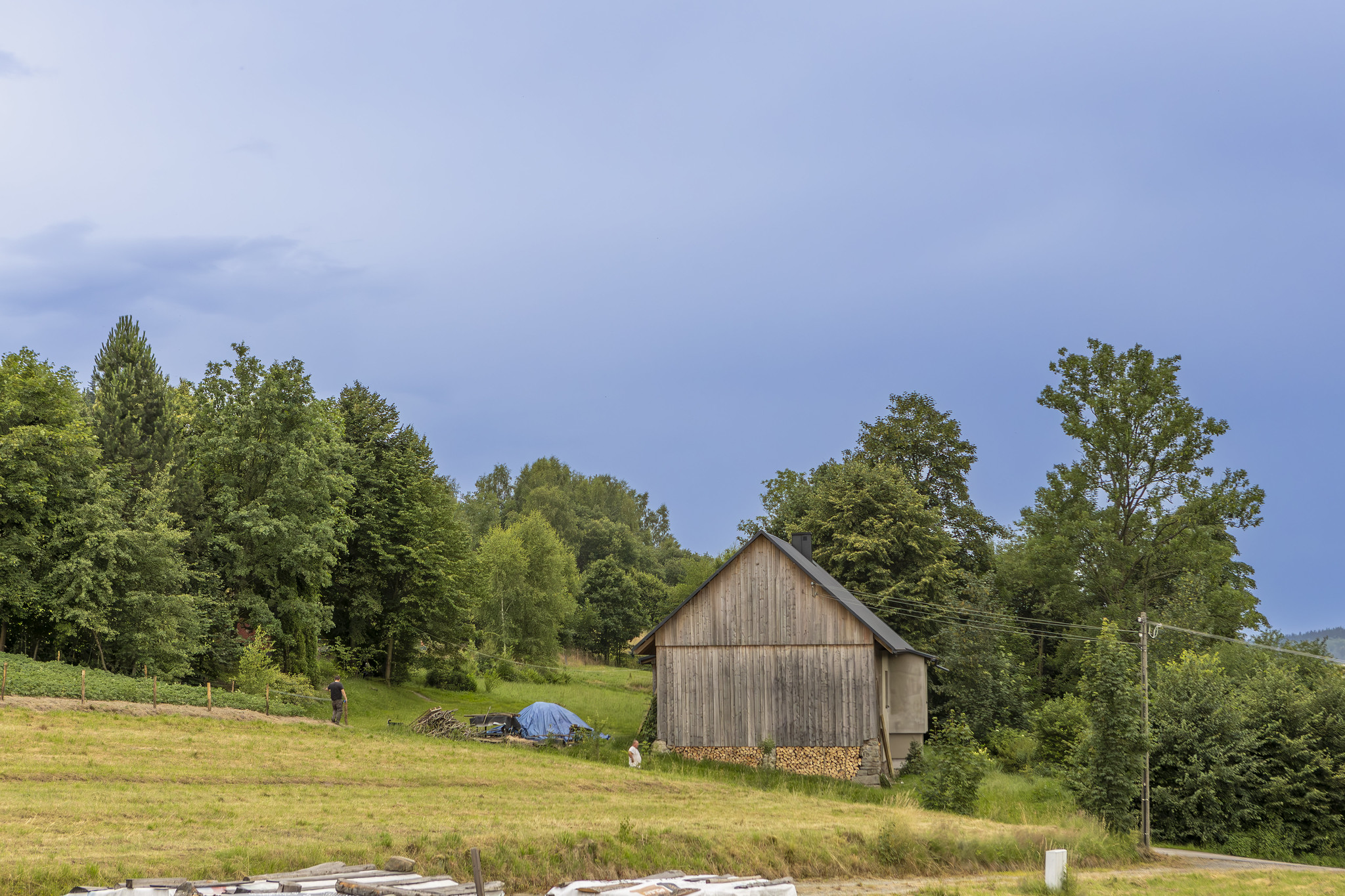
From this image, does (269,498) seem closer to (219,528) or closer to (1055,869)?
(219,528)

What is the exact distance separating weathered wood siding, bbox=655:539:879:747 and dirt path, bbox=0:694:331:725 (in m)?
12.5

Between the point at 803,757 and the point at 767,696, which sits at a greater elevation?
the point at 767,696

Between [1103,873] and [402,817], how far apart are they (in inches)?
587

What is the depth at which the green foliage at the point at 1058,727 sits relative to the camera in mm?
42312

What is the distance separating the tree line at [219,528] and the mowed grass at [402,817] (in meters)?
11.3

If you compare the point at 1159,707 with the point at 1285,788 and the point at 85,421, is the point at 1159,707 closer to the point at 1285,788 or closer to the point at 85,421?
the point at 1285,788

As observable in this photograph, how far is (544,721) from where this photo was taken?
41.2 metres

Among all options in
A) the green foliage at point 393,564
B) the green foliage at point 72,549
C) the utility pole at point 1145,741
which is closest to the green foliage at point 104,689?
the green foliage at point 72,549

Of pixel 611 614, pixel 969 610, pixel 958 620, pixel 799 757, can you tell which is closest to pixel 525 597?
pixel 611 614

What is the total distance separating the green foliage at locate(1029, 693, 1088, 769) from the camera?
4231cm

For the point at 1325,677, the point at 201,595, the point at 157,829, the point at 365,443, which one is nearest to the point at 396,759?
the point at 157,829

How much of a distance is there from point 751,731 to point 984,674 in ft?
49.3

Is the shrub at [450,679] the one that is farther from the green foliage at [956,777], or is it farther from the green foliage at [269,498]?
the green foliage at [956,777]

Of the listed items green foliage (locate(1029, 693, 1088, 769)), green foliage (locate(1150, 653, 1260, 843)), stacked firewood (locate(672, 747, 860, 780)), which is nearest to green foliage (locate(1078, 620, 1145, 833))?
green foliage (locate(1150, 653, 1260, 843))
